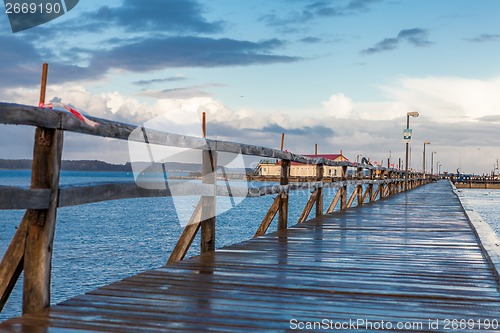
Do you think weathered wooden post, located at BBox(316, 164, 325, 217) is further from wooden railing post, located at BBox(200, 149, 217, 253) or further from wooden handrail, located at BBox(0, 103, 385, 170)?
wooden railing post, located at BBox(200, 149, 217, 253)

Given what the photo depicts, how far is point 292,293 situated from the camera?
14.8 feet

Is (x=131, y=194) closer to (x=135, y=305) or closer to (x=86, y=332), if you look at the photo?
(x=135, y=305)

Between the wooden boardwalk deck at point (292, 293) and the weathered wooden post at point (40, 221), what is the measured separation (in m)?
0.17

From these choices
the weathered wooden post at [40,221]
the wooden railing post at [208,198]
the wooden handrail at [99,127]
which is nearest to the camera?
the wooden handrail at [99,127]

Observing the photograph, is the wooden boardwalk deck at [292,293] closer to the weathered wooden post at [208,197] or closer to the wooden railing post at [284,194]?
the weathered wooden post at [208,197]

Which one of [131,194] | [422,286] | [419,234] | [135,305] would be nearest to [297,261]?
[422,286]

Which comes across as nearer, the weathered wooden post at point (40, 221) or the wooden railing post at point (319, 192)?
the weathered wooden post at point (40, 221)

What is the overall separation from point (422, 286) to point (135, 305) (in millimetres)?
2267

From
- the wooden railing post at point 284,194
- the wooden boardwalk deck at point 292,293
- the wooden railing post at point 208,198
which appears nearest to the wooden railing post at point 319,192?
the wooden railing post at point 284,194

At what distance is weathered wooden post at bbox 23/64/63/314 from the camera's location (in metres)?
3.75

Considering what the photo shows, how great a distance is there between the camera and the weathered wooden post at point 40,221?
3.75 metres

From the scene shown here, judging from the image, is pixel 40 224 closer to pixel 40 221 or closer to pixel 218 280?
pixel 40 221

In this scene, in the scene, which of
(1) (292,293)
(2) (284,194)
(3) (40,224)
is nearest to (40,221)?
(3) (40,224)

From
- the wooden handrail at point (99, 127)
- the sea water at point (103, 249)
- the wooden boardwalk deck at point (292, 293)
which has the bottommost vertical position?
the sea water at point (103, 249)
